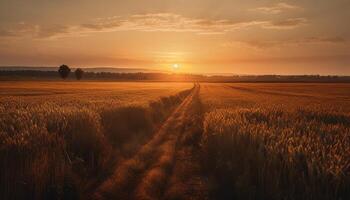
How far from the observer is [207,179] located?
9.74 meters

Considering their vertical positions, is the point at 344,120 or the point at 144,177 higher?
the point at 344,120

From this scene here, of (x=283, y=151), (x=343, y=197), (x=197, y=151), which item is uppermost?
(x=283, y=151)

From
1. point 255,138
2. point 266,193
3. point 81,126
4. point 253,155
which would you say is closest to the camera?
point 266,193

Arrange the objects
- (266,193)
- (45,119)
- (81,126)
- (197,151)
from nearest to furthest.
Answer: (266,193) < (45,119) < (81,126) < (197,151)

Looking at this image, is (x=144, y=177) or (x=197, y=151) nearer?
(x=144, y=177)

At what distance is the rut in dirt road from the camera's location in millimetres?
8438

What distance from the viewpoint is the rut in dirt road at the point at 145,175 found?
332 inches

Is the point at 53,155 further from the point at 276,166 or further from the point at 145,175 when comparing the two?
the point at 276,166

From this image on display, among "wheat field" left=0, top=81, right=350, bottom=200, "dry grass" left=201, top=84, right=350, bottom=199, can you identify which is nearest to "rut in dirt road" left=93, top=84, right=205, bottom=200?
"wheat field" left=0, top=81, right=350, bottom=200

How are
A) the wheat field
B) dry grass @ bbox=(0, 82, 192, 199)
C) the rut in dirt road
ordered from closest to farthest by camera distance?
the wheat field → dry grass @ bbox=(0, 82, 192, 199) → the rut in dirt road

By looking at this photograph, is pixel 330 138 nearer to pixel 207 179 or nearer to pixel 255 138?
pixel 255 138

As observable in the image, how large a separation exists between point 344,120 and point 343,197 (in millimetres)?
11168

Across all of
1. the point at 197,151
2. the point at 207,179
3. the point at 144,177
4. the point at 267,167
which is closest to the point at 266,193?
the point at 267,167

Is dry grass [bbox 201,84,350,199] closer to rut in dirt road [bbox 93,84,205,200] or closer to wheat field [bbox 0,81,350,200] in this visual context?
wheat field [bbox 0,81,350,200]
